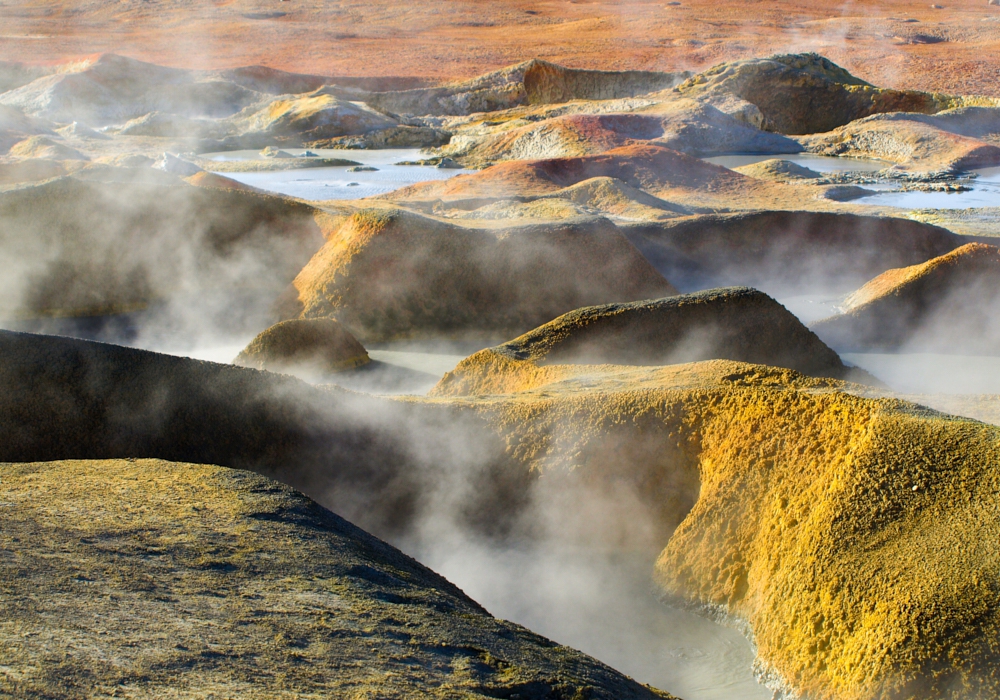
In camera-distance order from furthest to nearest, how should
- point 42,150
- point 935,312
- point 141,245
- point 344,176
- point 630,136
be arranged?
point 630,136, point 344,176, point 42,150, point 141,245, point 935,312

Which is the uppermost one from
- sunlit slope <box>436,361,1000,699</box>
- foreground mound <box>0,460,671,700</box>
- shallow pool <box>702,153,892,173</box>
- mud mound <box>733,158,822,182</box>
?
foreground mound <box>0,460,671,700</box>

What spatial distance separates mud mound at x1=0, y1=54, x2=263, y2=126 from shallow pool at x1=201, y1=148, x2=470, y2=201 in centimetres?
537

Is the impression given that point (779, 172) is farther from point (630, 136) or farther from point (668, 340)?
point (668, 340)

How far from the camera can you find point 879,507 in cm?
246

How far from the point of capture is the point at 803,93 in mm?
21156

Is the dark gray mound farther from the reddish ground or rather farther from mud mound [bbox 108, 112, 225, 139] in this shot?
the reddish ground

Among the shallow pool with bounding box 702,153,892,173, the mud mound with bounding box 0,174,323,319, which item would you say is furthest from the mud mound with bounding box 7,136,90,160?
the shallow pool with bounding box 702,153,892,173

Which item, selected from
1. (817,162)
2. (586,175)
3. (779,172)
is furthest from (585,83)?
(586,175)

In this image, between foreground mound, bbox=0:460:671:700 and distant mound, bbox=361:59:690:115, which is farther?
distant mound, bbox=361:59:690:115

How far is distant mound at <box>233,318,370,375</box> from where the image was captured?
560cm

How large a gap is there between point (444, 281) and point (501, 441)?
3.55 metres

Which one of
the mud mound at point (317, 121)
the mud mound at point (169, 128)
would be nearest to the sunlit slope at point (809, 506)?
the mud mound at point (317, 121)

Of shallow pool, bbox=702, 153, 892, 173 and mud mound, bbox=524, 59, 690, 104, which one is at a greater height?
mud mound, bbox=524, 59, 690, 104

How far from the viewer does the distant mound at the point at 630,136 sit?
15.0 m
